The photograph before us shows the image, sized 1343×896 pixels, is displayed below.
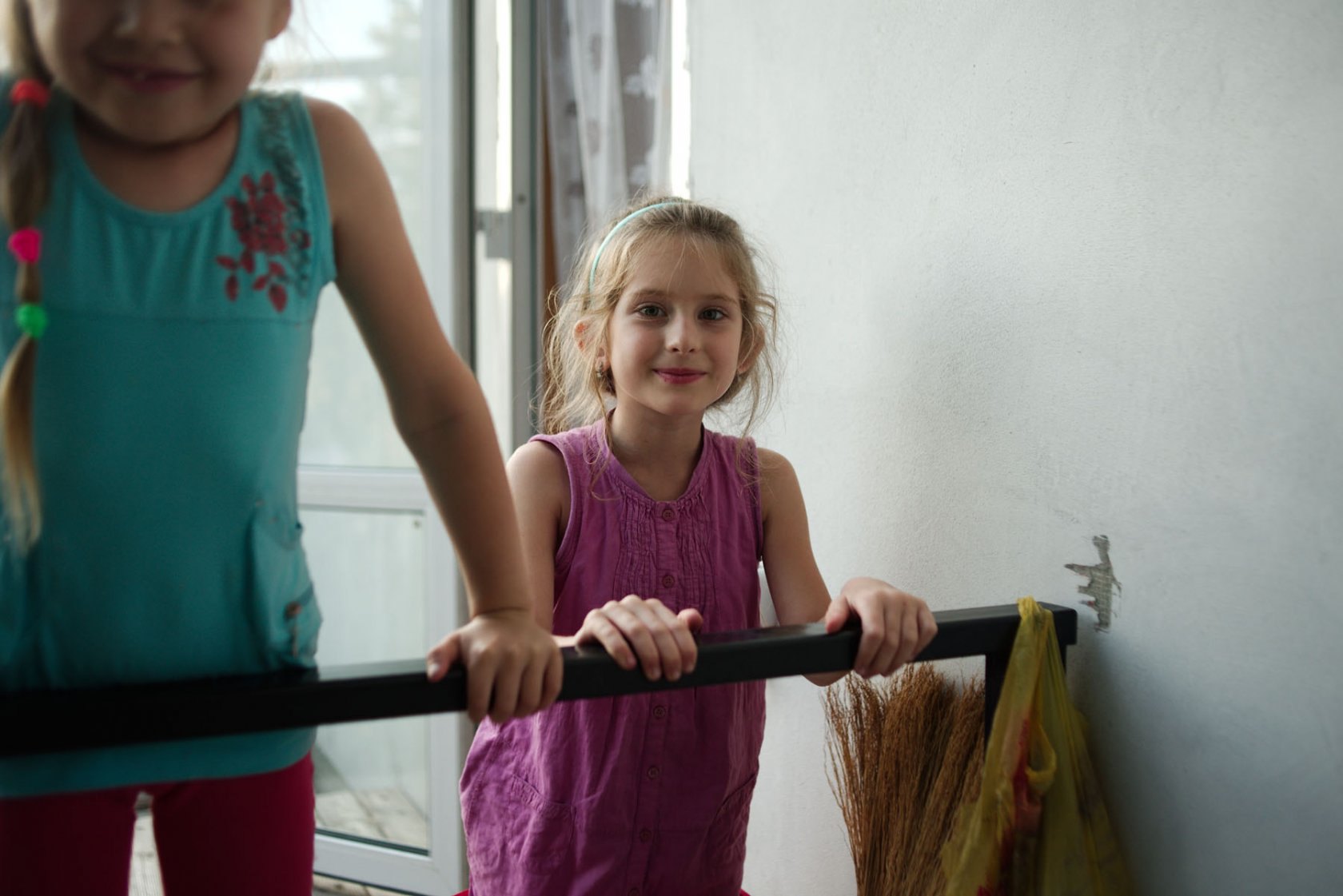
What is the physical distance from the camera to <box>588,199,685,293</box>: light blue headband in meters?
1.30

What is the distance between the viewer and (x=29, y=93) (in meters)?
0.68

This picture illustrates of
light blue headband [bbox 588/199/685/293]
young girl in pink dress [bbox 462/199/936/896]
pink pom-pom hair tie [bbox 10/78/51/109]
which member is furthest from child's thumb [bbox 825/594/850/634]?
pink pom-pom hair tie [bbox 10/78/51/109]

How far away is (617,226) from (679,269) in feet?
0.45

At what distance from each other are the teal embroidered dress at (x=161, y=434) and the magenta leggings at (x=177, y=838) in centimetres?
3

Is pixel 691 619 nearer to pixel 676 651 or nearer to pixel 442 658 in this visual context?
pixel 676 651

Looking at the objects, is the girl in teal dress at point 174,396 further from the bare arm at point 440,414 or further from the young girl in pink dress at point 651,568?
the young girl in pink dress at point 651,568

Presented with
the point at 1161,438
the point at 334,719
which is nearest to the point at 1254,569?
the point at 1161,438

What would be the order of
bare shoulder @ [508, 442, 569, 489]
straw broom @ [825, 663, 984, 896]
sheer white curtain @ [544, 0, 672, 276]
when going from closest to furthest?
straw broom @ [825, 663, 984, 896], bare shoulder @ [508, 442, 569, 489], sheer white curtain @ [544, 0, 672, 276]

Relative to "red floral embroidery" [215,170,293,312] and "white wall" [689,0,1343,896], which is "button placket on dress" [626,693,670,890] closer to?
"white wall" [689,0,1343,896]

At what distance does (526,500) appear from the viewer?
1221mm

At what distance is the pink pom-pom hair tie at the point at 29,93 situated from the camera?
0.68m

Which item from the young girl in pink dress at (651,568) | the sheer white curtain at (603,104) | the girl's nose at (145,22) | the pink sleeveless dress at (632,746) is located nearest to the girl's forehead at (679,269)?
the young girl in pink dress at (651,568)

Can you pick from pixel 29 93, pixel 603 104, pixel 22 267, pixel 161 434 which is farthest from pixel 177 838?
pixel 603 104

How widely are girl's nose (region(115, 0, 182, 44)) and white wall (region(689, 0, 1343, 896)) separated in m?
0.77
